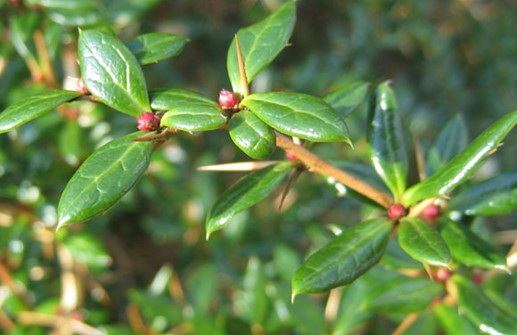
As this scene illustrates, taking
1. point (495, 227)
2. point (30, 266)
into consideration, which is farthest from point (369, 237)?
point (495, 227)

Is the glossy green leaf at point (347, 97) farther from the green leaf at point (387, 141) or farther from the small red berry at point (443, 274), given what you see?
the small red berry at point (443, 274)

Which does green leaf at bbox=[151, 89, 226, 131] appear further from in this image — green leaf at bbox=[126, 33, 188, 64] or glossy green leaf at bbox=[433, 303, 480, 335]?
glossy green leaf at bbox=[433, 303, 480, 335]

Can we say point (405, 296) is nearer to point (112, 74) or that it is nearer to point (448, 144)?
point (448, 144)

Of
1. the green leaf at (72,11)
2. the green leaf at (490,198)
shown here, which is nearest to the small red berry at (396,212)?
the green leaf at (490,198)

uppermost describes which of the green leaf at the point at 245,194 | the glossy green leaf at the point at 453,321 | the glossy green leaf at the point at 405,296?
the green leaf at the point at 245,194

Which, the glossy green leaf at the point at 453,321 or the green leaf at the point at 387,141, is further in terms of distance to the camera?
the glossy green leaf at the point at 453,321

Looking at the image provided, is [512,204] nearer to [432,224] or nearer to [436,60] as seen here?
[432,224]

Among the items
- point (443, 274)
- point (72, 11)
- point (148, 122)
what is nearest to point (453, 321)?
point (443, 274)

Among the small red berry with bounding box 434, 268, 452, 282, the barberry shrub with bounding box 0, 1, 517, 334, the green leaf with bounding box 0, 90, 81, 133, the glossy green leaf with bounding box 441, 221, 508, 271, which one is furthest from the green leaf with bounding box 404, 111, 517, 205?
Answer: the green leaf with bounding box 0, 90, 81, 133
